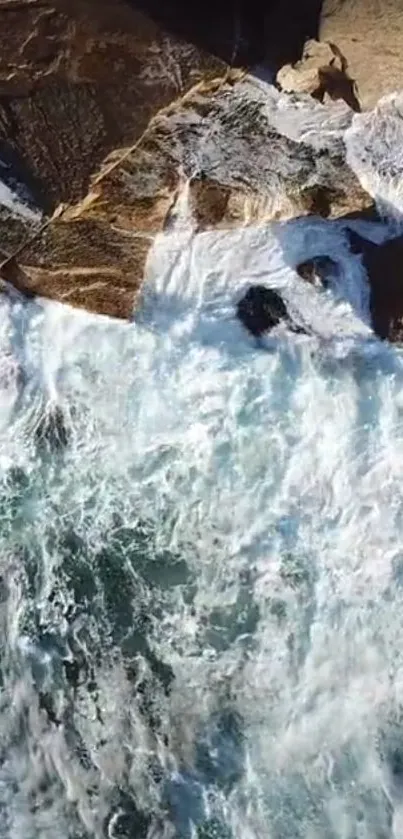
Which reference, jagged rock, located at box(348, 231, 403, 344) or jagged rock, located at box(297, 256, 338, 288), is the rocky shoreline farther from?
jagged rock, located at box(297, 256, 338, 288)

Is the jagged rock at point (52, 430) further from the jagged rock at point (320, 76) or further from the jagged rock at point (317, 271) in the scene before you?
the jagged rock at point (320, 76)

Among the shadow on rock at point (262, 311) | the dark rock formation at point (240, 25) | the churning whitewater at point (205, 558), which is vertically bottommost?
the churning whitewater at point (205, 558)

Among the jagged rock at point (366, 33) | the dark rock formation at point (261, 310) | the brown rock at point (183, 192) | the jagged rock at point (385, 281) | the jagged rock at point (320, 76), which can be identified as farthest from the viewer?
the dark rock formation at point (261, 310)

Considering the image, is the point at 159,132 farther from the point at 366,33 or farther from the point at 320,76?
the point at 366,33

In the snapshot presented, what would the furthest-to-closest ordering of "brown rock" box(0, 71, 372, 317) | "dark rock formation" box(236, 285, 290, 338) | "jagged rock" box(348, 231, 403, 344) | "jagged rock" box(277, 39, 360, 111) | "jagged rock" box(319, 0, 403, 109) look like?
"dark rock formation" box(236, 285, 290, 338), "jagged rock" box(348, 231, 403, 344), "brown rock" box(0, 71, 372, 317), "jagged rock" box(277, 39, 360, 111), "jagged rock" box(319, 0, 403, 109)

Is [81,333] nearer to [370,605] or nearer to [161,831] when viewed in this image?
[370,605]

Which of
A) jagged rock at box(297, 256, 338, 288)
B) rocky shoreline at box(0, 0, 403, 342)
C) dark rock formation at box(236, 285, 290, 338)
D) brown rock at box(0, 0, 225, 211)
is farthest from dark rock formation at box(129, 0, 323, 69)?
dark rock formation at box(236, 285, 290, 338)

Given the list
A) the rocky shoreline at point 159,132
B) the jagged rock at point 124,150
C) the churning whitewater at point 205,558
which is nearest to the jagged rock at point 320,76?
the rocky shoreline at point 159,132
